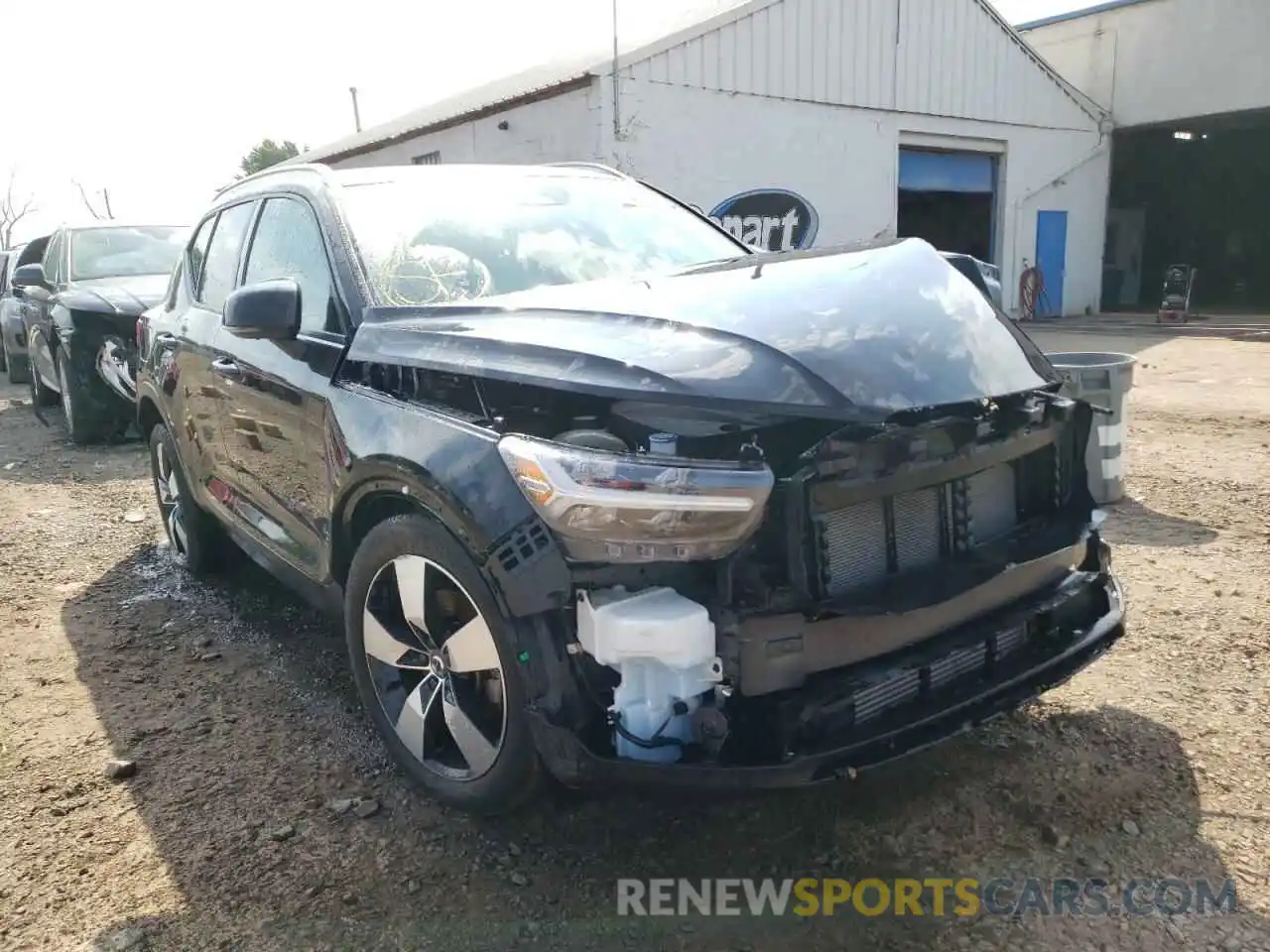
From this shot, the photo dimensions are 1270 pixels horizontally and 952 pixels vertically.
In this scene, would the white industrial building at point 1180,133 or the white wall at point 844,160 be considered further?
the white industrial building at point 1180,133

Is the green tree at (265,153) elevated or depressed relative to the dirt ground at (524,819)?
elevated

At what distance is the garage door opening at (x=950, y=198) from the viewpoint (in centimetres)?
1691

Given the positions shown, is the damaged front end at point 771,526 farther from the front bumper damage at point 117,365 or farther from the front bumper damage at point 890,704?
the front bumper damage at point 117,365

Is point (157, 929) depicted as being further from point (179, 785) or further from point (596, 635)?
point (596, 635)

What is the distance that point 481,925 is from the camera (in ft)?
7.45

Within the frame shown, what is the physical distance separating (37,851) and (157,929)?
59 centimetres

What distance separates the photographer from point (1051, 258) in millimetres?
19938

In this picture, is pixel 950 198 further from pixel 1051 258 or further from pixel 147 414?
pixel 147 414

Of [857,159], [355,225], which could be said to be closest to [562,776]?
[355,225]

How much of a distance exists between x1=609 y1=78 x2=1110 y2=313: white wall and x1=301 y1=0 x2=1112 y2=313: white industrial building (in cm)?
3

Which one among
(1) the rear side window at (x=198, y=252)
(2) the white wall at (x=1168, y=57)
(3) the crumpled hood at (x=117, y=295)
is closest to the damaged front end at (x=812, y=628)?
(1) the rear side window at (x=198, y=252)

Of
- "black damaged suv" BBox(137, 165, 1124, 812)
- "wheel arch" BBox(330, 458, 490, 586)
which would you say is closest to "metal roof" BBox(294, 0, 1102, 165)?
"black damaged suv" BBox(137, 165, 1124, 812)

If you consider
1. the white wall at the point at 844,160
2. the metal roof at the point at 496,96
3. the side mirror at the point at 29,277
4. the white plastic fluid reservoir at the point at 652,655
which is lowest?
the white plastic fluid reservoir at the point at 652,655

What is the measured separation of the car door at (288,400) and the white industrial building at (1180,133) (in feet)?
66.4
